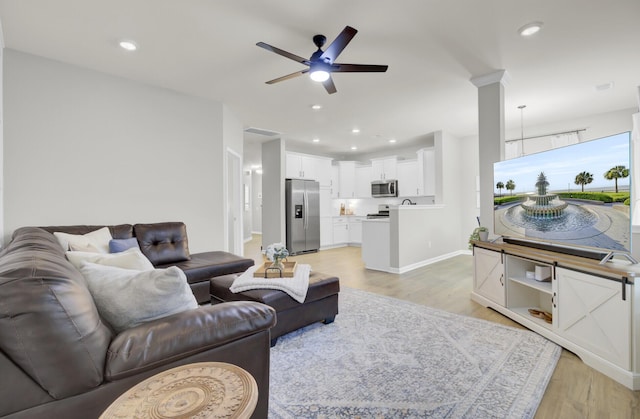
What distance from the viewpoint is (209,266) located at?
3.32 metres

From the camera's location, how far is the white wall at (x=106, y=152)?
300 cm

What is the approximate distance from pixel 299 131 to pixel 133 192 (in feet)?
11.0

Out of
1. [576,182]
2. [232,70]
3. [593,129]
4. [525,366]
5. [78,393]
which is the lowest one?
[525,366]

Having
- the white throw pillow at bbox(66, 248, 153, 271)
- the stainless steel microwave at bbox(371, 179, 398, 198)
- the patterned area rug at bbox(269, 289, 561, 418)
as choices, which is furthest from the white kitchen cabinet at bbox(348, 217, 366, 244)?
the white throw pillow at bbox(66, 248, 153, 271)

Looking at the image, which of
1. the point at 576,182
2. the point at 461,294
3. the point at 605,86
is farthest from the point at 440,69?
the point at 461,294

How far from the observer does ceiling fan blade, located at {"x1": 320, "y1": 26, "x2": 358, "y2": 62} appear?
2.12 m

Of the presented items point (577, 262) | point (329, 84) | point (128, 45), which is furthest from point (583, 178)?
point (128, 45)

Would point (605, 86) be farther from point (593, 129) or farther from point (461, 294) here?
point (461, 294)

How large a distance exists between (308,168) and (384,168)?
1914 millimetres

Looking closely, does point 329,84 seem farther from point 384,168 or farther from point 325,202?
point 325,202

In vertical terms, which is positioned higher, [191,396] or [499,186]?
[499,186]

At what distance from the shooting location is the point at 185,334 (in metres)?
1.22

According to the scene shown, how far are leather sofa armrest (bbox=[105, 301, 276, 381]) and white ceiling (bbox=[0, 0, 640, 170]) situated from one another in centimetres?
220

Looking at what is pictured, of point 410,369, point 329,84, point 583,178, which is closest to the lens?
point 410,369
